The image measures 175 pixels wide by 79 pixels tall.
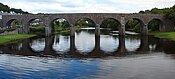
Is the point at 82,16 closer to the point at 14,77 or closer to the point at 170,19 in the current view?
the point at 170,19

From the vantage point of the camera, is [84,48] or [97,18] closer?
[84,48]

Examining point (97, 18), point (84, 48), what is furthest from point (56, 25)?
point (84, 48)

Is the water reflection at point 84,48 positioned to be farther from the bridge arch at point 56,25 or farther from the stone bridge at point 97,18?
the bridge arch at point 56,25

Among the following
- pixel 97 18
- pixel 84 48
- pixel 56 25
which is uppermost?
pixel 97 18

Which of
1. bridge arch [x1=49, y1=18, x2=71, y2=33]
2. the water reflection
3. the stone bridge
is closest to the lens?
the water reflection

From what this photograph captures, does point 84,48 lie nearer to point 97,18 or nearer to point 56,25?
point 97,18

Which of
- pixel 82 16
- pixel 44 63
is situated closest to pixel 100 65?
pixel 44 63

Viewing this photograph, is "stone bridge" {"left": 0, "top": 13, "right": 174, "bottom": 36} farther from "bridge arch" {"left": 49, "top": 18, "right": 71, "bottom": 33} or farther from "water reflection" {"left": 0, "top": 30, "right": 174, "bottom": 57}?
"water reflection" {"left": 0, "top": 30, "right": 174, "bottom": 57}

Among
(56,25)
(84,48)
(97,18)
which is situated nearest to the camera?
(84,48)

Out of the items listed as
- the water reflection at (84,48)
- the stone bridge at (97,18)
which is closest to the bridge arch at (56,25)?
the stone bridge at (97,18)

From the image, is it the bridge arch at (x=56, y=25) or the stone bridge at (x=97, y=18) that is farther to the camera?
the bridge arch at (x=56, y=25)

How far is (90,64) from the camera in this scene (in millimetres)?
33812

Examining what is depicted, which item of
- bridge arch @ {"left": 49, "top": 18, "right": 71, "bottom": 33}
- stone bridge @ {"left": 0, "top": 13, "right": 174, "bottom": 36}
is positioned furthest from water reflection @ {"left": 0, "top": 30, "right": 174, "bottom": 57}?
bridge arch @ {"left": 49, "top": 18, "right": 71, "bottom": 33}

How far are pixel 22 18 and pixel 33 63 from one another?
65900 millimetres
